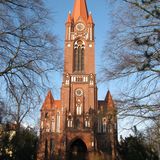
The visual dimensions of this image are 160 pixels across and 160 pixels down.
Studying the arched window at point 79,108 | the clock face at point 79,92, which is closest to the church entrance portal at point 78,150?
the arched window at point 79,108

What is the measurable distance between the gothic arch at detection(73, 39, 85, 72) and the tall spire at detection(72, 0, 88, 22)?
4.73 meters

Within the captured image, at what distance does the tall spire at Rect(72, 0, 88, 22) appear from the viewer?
48734 millimetres

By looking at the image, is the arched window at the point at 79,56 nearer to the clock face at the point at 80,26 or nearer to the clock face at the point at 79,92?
the clock face at the point at 80,26

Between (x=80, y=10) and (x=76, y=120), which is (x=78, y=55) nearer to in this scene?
(x=80, y=10)

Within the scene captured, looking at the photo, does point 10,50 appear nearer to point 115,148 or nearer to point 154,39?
point 154,39

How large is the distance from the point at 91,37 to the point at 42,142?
62.4 feet

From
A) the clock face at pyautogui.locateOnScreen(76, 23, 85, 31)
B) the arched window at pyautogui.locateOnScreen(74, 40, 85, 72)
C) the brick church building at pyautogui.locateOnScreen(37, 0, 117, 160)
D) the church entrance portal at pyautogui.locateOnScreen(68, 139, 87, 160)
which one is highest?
the clock face at pyautogui.locateOnScreen(76, 23, 85, 31)

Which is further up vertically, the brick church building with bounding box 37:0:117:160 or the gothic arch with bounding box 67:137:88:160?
the brick church building with bounding box 37:0:117:160

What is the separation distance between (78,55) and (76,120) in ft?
36.2

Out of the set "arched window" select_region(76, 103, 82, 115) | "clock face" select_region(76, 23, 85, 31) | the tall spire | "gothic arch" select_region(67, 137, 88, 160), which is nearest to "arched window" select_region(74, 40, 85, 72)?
"clock face" select_region(76, 23, 85, 31)

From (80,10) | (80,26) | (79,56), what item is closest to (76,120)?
(79,56)

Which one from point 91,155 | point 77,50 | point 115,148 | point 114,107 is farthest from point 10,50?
point 77,50

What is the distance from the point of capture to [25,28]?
370 inches

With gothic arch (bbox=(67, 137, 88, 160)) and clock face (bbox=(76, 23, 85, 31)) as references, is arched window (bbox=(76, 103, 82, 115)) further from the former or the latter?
clock face (bbox=(76, 23, 85, 31))
